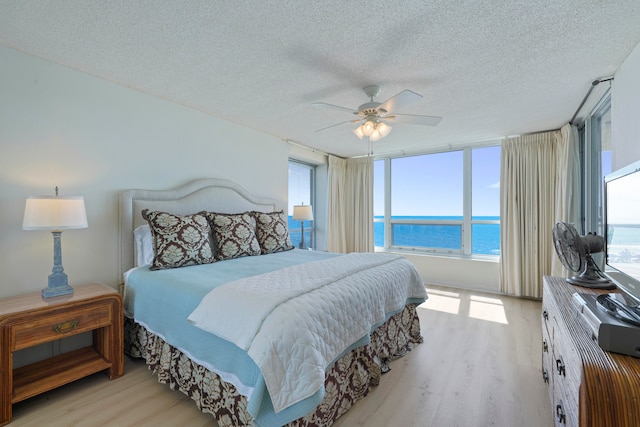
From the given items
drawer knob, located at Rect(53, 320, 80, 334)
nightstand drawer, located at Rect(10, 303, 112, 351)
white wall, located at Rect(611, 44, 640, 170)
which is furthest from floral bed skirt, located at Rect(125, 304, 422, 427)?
white wall, located at Rect(611, 44, 640, 170)

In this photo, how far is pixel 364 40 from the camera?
1807 millimetres

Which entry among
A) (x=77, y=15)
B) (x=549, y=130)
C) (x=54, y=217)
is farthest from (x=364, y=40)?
(x=549, y=130)

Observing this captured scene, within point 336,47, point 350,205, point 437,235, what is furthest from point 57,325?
point 437,235

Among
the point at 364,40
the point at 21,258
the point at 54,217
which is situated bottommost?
the point at 21,258

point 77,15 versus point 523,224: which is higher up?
point 77,15

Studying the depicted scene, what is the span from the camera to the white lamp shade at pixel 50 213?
1.75 metres

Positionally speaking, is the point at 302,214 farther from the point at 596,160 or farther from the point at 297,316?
the point at 596,160

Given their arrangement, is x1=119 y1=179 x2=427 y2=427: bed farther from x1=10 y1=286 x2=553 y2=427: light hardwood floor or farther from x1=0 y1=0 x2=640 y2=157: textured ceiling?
x1=0 y1=0 x2=640 y2=157: textured ceiling

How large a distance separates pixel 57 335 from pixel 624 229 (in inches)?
124

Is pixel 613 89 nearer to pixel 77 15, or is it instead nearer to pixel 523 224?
pixel 523 224

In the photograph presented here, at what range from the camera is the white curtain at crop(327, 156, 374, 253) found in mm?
5238

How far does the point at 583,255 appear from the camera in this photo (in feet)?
5.75

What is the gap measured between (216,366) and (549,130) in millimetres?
4633

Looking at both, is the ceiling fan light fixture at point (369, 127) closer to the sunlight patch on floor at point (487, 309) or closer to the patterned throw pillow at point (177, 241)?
the patterned throw pillow at point (177, 241)
